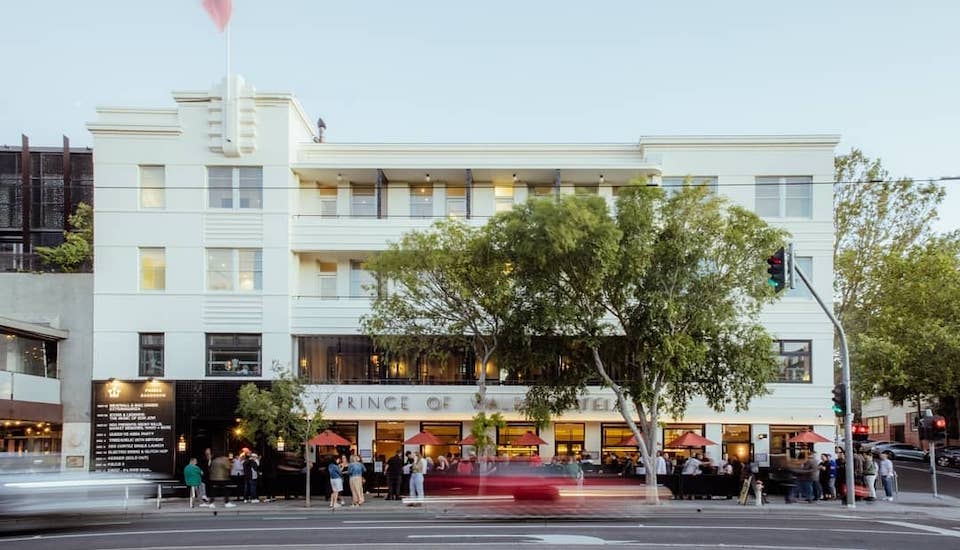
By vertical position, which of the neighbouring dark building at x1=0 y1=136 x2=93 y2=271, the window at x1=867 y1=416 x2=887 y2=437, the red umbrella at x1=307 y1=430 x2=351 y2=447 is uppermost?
the neighbouring dark building at x1=0 y1=136 x2=93 y2=271

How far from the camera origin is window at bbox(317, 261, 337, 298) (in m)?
38.7

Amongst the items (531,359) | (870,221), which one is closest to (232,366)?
(531,359)

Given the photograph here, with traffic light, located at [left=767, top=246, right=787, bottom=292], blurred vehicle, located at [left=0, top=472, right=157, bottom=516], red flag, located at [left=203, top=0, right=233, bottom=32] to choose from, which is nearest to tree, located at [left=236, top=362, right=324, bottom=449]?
blurred vehicle, located at [left=0, top=472, right=157, bottom=516]

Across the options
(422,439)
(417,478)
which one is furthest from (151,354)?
(417,478)

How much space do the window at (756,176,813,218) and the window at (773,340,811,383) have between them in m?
5.09

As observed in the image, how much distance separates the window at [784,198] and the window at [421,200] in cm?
1307

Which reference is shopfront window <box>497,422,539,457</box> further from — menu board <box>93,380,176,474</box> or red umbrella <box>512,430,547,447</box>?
menu board <box>93,380,176,474</box>

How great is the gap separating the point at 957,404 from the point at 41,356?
170ft

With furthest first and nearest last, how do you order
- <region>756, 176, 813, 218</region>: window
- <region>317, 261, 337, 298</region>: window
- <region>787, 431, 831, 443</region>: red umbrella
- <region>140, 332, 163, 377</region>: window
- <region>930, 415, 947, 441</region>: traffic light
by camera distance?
1. <region>317, 261, 337, 298</region>: window
2. <region>756, 176, 813, 218</region>: window
3. <region>140, 332, 163, 377</region>: window
4. <region>787, 431, 831, 443</region>: red umbrella
5. <region>930, 415, 947, 441</region>: traffic light

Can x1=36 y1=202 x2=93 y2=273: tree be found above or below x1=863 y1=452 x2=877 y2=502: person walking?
above

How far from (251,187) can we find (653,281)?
16.6m

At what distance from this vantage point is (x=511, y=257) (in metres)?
29.9

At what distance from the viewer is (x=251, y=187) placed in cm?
3716

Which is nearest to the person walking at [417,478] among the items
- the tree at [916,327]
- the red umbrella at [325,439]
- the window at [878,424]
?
the red umbrella at [325,439]
